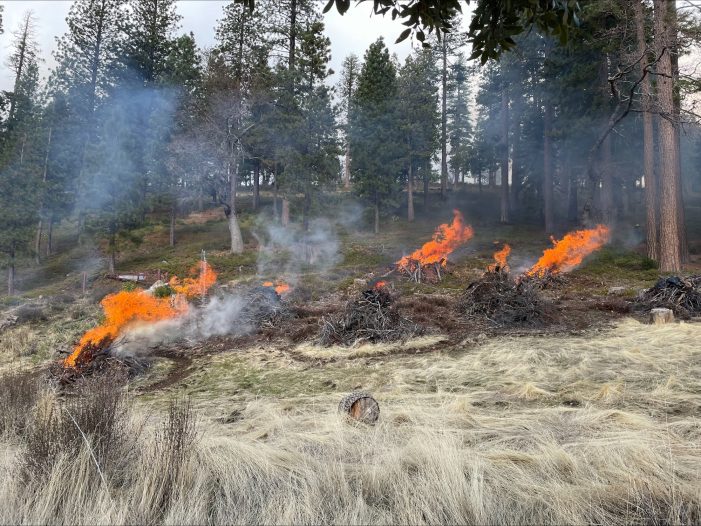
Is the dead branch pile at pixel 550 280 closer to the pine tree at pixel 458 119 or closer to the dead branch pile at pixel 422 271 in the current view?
the dead branch pile at pixel 422 271

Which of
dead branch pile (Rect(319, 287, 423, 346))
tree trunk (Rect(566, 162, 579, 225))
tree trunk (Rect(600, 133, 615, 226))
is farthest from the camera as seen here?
tree trunk (Rect(566, 162, 579, 225))

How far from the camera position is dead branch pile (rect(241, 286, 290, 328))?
11098 millimetres

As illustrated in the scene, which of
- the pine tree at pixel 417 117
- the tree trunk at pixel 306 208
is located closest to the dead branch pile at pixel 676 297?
the tree trunk at pixel 306 208

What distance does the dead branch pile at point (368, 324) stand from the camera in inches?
355

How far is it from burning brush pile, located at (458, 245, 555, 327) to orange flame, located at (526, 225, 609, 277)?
15.6 ft

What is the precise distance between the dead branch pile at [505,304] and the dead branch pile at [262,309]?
506 centimetres

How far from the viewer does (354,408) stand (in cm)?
461

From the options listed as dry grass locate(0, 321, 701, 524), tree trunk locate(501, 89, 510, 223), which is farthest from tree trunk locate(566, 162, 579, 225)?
dry grass locate(0, 321, 701, 524)

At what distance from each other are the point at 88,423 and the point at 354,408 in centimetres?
255

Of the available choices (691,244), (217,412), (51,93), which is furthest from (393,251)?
(51,93)

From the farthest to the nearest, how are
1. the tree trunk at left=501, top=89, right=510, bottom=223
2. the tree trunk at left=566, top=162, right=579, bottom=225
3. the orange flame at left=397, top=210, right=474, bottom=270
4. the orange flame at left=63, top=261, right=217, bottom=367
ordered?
the tree trunk at left=501, top=89, right=510, bottom=223 < the tree trunk at left=566, top=162, right=579, bottom=225 < the orange flame at left=397, top=210, right=474, bottom=270 < the orange flame at left=63, top=261, right=217, bottom=367

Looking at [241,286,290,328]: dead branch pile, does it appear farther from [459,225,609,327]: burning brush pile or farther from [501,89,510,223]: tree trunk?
[501,89,510,223]: tree trunk

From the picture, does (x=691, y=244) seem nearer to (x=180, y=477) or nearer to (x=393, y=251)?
(x=393, y=251)

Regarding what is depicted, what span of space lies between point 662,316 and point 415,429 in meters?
7.77
